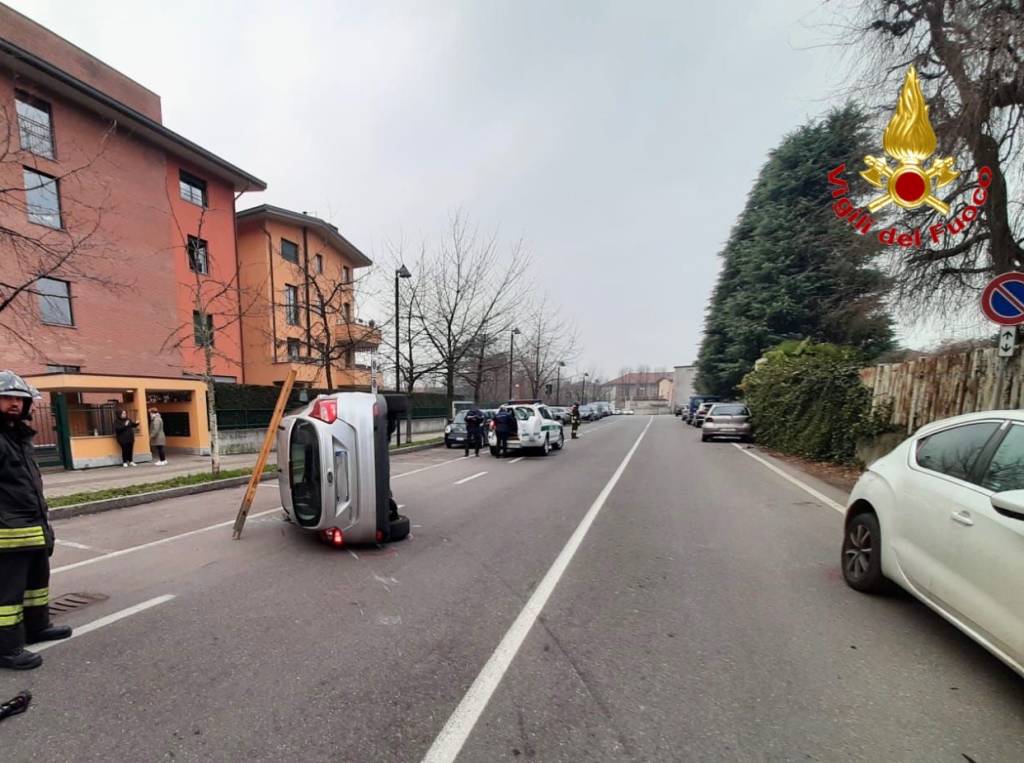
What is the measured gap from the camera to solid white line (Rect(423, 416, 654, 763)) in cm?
228

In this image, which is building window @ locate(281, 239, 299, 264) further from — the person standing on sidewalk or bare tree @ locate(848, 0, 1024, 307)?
bare tree @ locate(848, 0, 1024, 307)

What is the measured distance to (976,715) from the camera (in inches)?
97.6

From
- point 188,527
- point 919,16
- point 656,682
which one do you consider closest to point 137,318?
point 188,527

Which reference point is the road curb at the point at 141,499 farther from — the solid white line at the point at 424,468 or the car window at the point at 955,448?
the car window at the point at 955,448

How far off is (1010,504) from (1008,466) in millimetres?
593

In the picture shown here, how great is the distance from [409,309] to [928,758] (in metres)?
20.1

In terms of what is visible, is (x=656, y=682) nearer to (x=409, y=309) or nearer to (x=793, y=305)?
(x=409, y=309)

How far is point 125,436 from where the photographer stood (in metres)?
13.6

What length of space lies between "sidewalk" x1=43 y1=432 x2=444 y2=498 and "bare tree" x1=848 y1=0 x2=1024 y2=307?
17.4 meters

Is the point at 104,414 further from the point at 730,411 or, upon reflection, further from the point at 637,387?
the point at 637,387

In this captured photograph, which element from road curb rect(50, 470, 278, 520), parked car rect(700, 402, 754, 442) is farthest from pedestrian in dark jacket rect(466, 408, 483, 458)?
parked car rect(700, 402, 754, 442)

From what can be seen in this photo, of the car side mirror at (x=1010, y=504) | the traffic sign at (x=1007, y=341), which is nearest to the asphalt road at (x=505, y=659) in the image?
the car side mirror at (x=1010, y=504)

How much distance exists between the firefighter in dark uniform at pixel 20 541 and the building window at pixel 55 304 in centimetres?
1801

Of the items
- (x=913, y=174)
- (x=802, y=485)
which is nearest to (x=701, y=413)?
(x=913, y=174)
